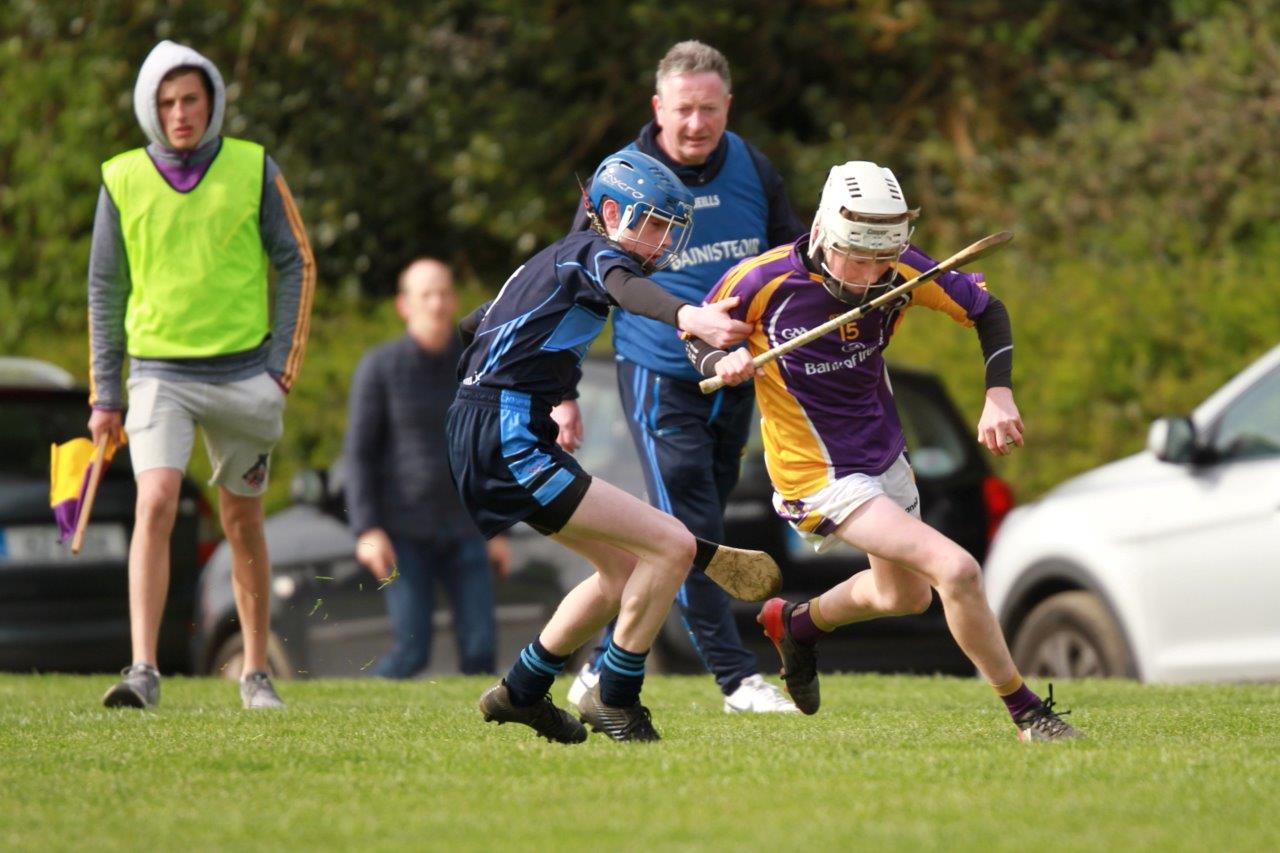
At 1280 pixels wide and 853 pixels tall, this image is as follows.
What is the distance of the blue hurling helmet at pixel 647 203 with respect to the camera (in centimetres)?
642

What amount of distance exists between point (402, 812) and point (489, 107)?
526 inches

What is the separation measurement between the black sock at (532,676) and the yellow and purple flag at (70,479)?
2.49 meters

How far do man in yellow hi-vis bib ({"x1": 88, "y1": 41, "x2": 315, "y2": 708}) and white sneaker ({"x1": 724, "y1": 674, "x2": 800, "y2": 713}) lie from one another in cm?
168

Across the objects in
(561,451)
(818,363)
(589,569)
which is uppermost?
(818,363)

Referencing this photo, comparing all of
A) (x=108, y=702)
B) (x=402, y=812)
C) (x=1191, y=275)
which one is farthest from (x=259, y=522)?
(x=1191, y=275)

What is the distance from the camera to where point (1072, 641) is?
10344 mm

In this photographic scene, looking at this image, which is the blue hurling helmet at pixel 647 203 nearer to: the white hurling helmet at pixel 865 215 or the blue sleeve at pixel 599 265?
the blue sleeve at pixel 599 265

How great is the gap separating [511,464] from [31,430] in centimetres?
629

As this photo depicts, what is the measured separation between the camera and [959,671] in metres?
11.5

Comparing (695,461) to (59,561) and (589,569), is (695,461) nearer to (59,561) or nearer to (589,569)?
(589,569)

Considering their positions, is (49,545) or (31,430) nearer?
(49,545)

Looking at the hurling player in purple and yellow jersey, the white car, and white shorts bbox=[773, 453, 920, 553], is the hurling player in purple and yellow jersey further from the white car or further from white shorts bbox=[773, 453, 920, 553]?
the white car

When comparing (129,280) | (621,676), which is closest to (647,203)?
(621,676)

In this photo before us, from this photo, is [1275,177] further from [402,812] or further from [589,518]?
[402,812]
